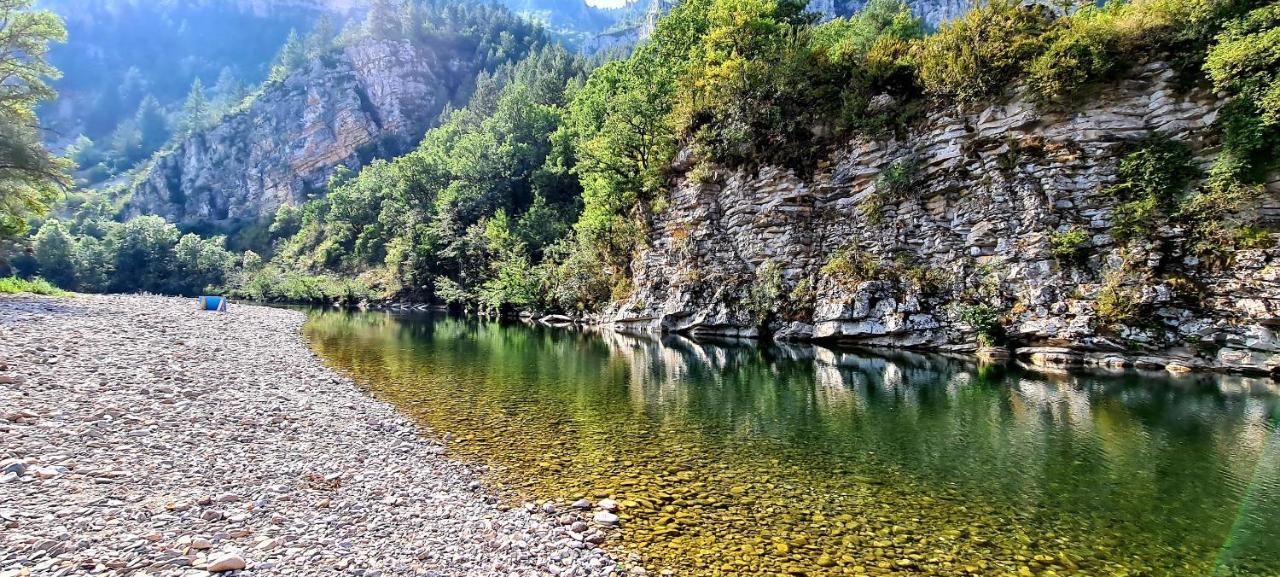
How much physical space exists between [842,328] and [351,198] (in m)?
84.9

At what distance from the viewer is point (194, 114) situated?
482 feet

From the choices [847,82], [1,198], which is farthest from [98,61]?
[847,82]

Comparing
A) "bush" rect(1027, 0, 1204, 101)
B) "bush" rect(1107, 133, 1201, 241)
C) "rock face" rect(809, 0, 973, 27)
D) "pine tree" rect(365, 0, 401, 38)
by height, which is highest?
"pine tree" rect(365, 0, 401, 38)

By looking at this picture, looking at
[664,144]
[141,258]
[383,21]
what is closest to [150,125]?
[383,21]

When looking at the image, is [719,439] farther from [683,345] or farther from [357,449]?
[683,345]

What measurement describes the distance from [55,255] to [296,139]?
5509 cm

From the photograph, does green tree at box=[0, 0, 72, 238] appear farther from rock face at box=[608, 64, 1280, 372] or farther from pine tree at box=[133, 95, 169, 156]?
pine tree at box=[133, 95, 169, 156]

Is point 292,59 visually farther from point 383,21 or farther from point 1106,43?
point 1106,43

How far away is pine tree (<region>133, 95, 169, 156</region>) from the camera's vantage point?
516 ft

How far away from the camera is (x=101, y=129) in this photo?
16325cm

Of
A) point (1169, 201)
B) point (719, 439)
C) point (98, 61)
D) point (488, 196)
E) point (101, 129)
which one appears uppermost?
point (98, 61)

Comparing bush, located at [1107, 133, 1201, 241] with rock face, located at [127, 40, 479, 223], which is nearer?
bush, located at [1107, 133, 1201, 241]

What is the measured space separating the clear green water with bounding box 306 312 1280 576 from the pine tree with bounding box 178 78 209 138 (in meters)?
162

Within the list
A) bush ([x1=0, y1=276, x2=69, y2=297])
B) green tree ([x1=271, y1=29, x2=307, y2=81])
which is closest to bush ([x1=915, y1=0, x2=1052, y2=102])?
bush ([x1=0, y1=276, x2=69, y2=297])
